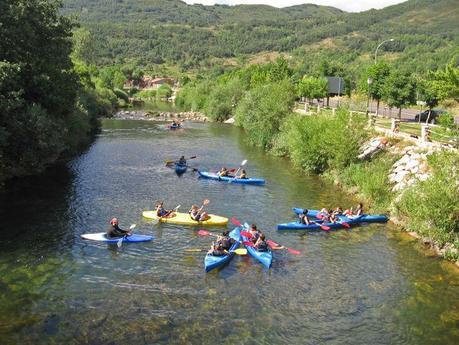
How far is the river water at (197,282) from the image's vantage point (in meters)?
16.6

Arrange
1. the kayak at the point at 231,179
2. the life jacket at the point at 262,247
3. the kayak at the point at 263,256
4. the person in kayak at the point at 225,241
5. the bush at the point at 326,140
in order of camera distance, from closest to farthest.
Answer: the kayak at the point at 263,256
the person in kayak at the point at 225,241
the life jacket at the point at 262,247
the kayak at the point at 231,179
the bush at the point at 326,140

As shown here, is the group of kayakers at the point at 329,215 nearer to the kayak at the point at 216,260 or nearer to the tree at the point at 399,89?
the kayak at the point at 216,260

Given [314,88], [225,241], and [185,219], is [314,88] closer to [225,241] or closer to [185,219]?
[185,219]

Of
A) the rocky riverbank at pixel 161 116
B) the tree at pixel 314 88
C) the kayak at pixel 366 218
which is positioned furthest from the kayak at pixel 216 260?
the rocky riverbank at pixel 161 116

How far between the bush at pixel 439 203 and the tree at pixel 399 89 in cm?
2506

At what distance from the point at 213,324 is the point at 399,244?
13.1 metres

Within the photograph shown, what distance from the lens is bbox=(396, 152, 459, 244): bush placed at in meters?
23.8

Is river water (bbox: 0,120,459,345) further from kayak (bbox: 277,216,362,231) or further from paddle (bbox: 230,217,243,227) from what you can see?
paddle (bbox: 230,217,243,227)

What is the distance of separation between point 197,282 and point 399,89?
37.1 m

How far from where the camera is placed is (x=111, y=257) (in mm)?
22469

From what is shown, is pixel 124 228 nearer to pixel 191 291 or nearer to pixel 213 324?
pixel 191 291

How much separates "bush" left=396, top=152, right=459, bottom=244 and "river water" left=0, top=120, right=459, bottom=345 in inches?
51.7

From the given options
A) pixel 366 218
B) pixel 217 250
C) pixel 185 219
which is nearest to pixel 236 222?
pixel 185 219

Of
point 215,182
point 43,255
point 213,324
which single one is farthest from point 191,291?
point 215,182
